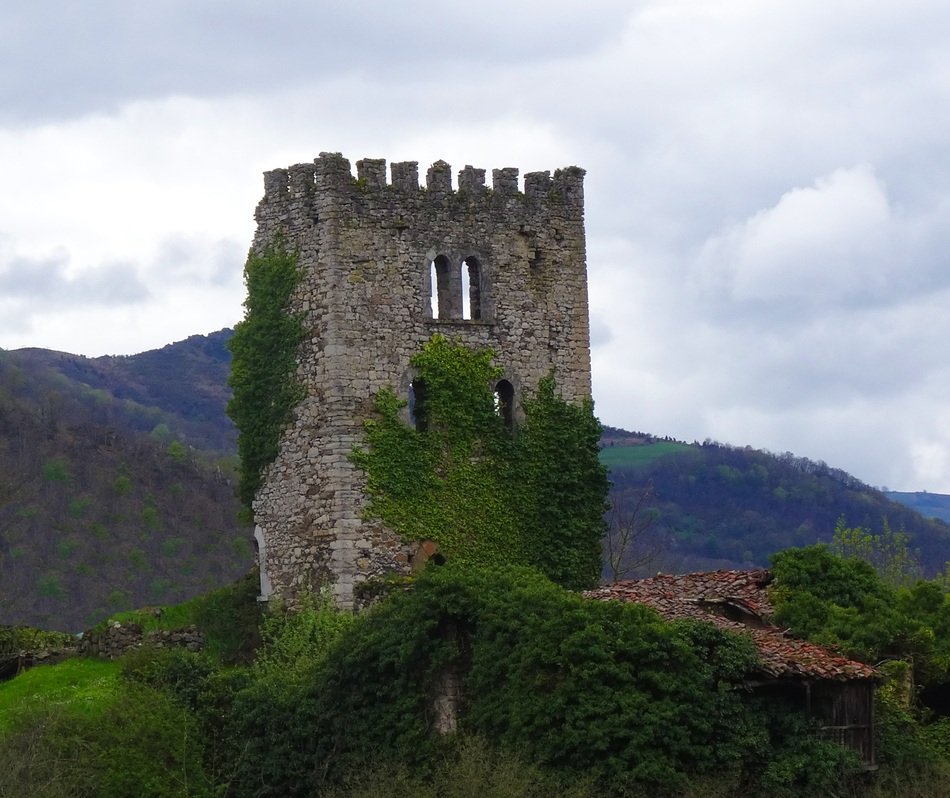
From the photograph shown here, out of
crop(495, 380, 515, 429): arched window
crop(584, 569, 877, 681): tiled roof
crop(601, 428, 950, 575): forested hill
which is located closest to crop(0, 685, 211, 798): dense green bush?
crop(584, 569, 877, 681): tiled roof

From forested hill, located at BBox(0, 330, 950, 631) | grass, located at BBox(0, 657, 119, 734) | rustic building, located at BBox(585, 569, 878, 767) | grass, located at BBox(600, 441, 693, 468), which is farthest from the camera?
grass, located at BBox(600, 441, 693, 468)

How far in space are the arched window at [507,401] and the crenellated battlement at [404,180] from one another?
3410 mm

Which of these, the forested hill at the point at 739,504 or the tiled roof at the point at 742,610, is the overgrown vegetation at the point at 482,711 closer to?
the tiled roof at the point at 742,610

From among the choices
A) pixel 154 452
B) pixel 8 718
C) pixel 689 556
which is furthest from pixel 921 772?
pixel 689 556

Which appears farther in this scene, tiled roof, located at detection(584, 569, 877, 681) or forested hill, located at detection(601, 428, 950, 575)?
forested hill, located at detection(601, 428, 950, 575)

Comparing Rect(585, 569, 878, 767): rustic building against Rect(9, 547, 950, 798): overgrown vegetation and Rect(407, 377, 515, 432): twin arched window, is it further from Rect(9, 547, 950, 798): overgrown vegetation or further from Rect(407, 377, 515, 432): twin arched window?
Rect(407, 377, 515, 432): twin arched window

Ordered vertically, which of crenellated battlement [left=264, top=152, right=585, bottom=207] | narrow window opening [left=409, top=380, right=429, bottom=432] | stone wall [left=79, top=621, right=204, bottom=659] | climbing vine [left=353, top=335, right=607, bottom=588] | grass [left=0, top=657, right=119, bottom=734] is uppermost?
crenellated battlement [left=264, top=152, right=585, bottom=207]

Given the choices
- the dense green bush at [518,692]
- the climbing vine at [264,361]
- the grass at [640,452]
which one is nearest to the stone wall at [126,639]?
the climbing vine at [264,361]

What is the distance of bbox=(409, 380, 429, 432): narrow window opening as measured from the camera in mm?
33969

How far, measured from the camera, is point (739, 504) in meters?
117

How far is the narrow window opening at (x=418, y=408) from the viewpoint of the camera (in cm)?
3397

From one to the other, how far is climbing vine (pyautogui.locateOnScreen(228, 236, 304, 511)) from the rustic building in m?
6.56

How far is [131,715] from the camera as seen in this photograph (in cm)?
2964

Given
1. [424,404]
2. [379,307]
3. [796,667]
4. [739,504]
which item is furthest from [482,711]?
[739,504]
